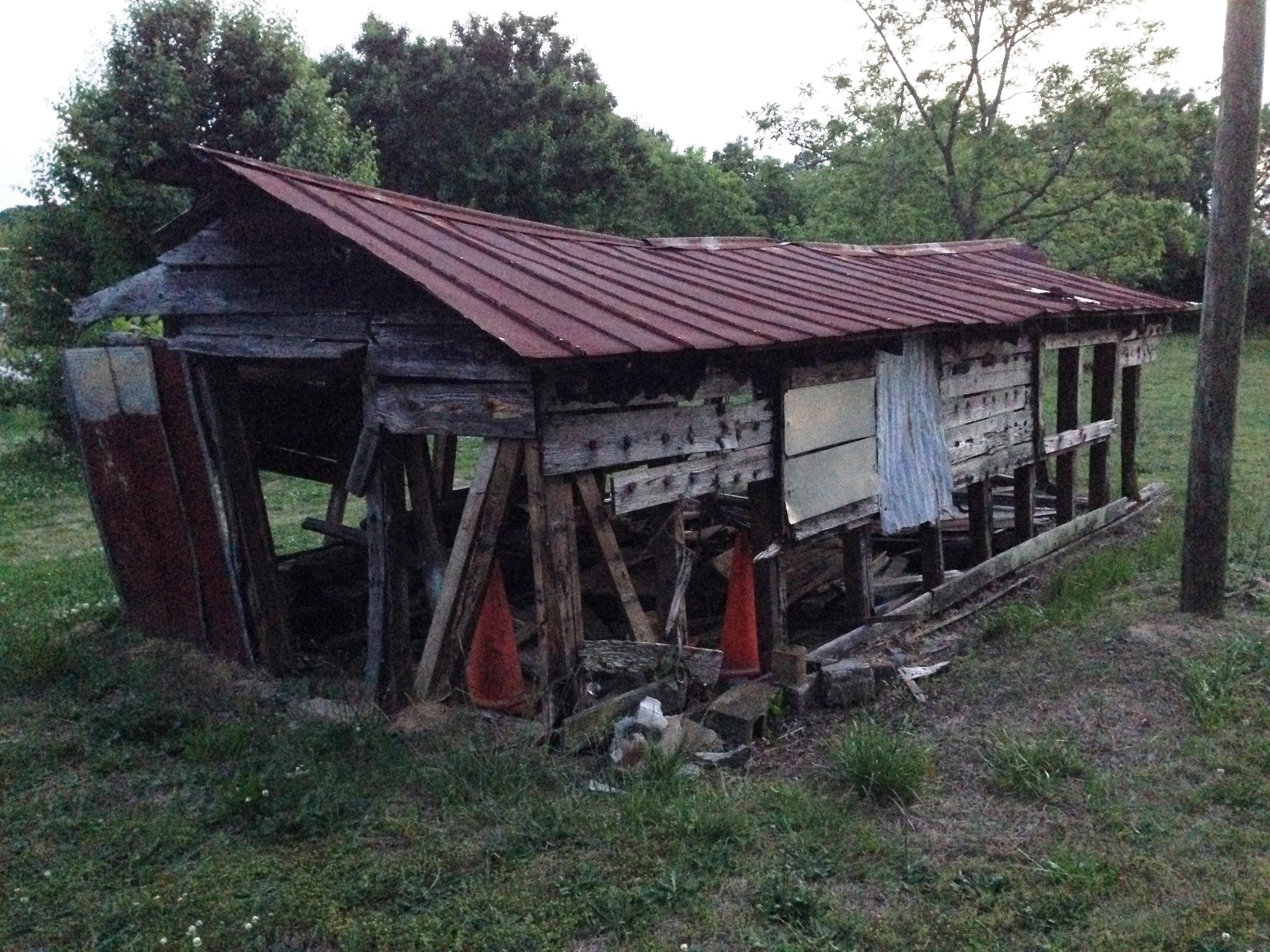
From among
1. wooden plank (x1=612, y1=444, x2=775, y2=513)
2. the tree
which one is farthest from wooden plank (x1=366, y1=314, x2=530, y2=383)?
the tree

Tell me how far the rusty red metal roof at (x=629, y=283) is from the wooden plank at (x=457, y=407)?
45 centimetres

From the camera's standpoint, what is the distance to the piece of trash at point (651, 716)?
589 centimetres

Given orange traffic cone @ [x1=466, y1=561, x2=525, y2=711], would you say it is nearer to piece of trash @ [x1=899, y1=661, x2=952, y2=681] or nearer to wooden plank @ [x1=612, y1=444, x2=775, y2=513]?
wooden plank @ [x1=612, y1=444, x2=775, y2=513]

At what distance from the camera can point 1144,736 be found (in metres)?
6.04

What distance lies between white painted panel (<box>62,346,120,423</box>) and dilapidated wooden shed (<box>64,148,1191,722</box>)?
0.09 ft

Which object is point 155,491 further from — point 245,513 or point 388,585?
point 388,585

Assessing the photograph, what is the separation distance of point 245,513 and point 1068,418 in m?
8.67

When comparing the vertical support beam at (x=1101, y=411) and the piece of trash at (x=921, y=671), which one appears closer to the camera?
the piece of trash at (x=921, y=671)

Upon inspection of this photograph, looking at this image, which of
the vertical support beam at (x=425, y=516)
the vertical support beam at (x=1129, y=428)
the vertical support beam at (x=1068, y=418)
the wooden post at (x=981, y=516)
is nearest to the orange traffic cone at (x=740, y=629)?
the vertical support beam at (x=425, y=516)

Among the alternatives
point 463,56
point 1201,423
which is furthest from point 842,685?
point 463,56

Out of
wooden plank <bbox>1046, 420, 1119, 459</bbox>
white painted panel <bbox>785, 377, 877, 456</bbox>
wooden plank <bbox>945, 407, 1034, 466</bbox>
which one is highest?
white painted panel <bbox>785, 377, 877, 456</bbox>

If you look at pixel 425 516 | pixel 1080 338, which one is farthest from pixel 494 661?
pixel 1080 338

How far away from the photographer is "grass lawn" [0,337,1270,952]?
4285mm

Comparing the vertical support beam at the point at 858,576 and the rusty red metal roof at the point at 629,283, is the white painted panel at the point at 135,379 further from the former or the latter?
the vertical support beam at the point at 858,576
